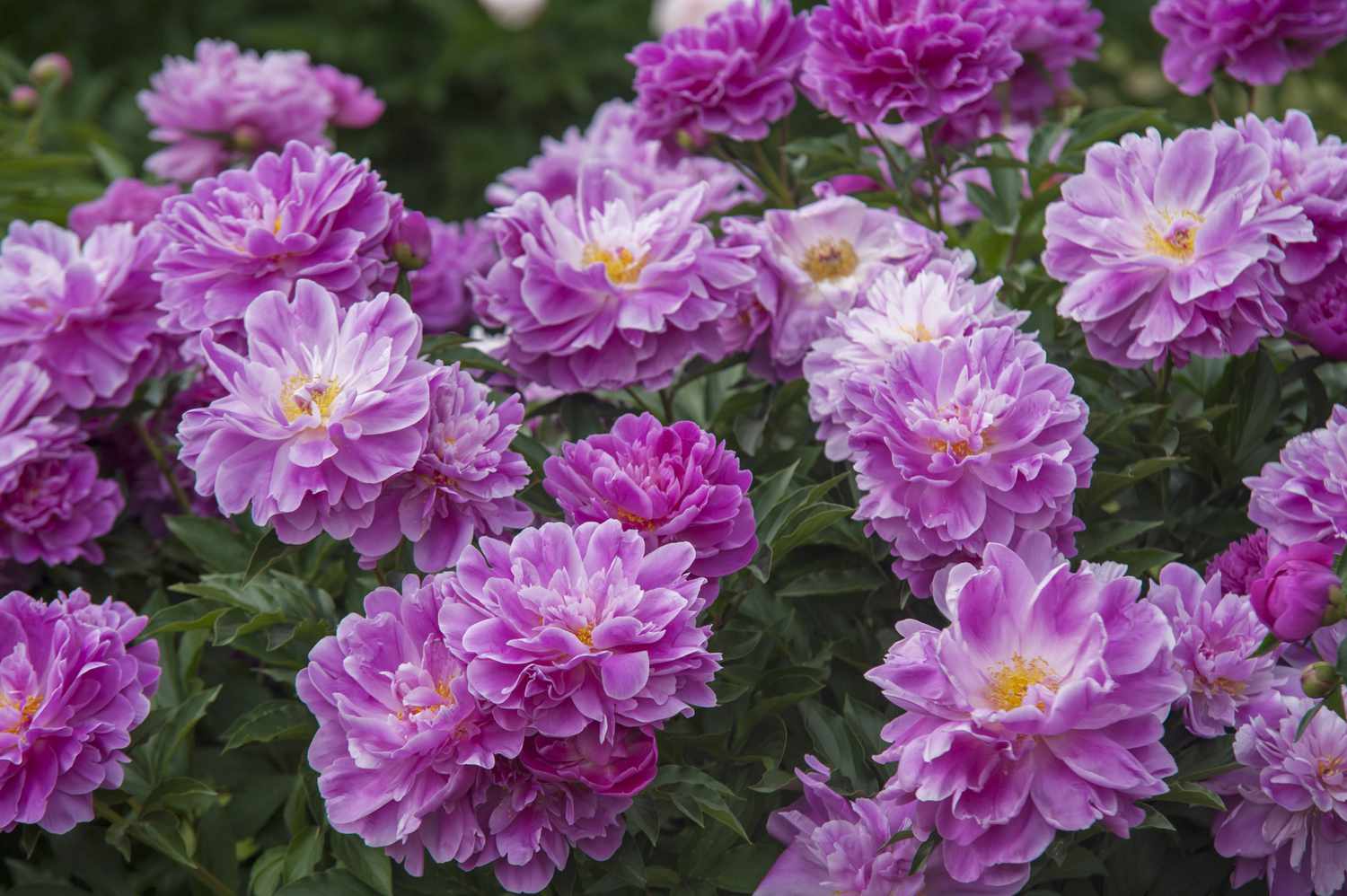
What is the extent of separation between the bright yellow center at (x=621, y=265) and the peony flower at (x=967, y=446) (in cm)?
24

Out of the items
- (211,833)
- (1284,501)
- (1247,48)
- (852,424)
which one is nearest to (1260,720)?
(1284,501)

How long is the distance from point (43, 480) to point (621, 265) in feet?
1.78

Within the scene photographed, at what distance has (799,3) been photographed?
3.19 m

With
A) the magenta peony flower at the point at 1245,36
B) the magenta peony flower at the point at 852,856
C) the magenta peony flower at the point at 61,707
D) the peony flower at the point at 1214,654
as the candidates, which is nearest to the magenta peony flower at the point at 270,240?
the magenta peony flower at the point at 61,707

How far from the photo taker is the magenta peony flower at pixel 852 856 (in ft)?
3.20

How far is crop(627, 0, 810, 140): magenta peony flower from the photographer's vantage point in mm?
1380

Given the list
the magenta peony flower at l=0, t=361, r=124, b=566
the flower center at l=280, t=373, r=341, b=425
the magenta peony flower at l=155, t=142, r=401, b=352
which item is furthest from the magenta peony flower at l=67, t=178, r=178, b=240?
the flower center at l=280, t=373, r=341, b=425

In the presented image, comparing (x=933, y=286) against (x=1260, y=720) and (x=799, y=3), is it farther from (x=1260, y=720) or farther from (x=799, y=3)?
(x=799, y=3)

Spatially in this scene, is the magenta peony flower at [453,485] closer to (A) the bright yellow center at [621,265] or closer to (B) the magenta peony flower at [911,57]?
(A) the bright yellow center at [621,265]

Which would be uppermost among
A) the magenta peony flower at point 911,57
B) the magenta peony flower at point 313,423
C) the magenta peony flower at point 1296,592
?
the magenta peony flower at point 911,57

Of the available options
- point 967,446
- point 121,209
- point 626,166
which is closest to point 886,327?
point 967,446

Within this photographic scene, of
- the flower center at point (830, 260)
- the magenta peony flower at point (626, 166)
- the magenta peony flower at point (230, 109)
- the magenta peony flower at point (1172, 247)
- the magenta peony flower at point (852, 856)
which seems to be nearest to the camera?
the magenta peony flower at point (852, 856)

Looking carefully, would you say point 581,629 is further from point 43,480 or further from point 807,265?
point 43,480

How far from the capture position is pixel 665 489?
1.00 m
